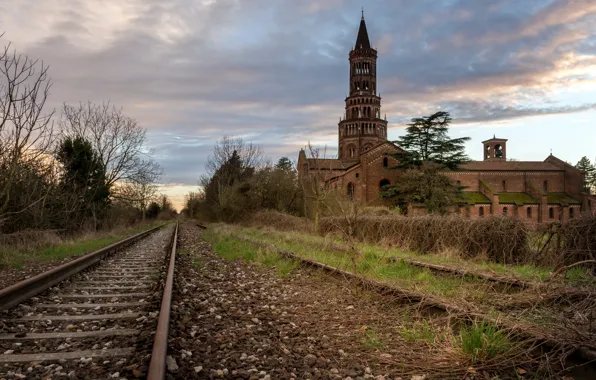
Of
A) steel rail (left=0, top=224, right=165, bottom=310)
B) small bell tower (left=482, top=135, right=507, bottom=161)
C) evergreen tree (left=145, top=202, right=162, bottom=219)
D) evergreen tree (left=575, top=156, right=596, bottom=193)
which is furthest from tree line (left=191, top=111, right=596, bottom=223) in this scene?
evergreen tree (left=575, top=156, right=596, bottom=193)

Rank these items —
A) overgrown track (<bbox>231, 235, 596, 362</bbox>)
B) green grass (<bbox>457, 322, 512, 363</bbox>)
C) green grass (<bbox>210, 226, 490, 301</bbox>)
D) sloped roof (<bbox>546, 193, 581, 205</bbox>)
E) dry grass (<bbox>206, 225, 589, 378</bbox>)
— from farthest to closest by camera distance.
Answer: sloped roof (<bbox>546, 193, 581, 205</bbox>) < green grass (<bbox>210, 226, 490, 301</bbox>) < green grass (<bbox>457, 322, 512, 363</bbox>) < dry grass (<bbox>206, 225, 589, 378</bbox>) < overgrown track (<bbox>231, 235, 596, 362</bbox>)

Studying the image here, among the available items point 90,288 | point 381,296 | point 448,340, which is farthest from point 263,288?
point 448,340

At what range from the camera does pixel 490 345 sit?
408cm

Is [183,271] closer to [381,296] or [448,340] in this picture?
[381,296]

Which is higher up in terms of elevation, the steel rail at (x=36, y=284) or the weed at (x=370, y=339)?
the steel rail at (x=36, y=284)

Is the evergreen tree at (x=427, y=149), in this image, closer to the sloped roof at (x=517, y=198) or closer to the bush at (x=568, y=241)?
the sloped roof at (x=517, y=198)

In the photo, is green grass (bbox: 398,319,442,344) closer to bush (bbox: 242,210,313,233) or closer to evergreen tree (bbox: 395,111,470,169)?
bush (bbox: 242,210,313,233)

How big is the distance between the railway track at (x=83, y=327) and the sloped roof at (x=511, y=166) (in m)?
77.9

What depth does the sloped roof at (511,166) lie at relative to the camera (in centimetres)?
7858

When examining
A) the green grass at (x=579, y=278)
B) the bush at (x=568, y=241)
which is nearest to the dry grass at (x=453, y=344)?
the green grass at (x=579, y=278)

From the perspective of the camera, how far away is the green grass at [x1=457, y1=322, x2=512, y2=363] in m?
4.08

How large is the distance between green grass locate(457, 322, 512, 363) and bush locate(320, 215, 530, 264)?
18.9 feet

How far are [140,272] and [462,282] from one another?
24.5 ft

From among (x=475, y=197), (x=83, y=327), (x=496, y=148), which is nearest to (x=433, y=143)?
(x=475, y=197)
